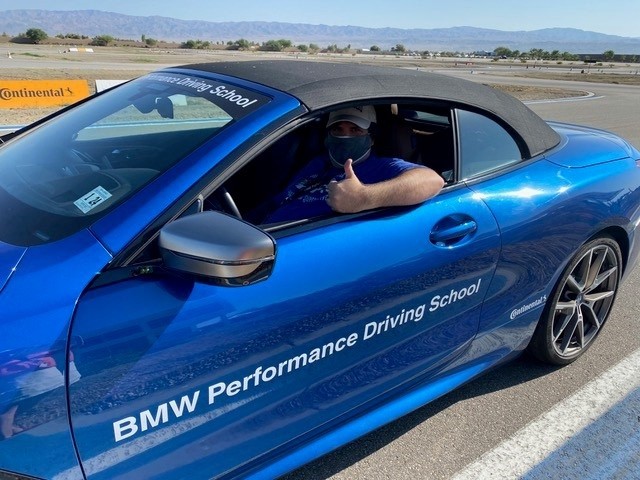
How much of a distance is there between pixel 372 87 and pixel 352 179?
412mm

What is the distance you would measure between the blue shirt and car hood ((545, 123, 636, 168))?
0.88 metres

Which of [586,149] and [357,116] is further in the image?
[586,149]

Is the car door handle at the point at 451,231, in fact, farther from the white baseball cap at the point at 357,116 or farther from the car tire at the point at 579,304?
the car tire at the point at 579,304

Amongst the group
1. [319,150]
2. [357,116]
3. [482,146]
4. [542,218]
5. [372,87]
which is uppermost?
[372,87]

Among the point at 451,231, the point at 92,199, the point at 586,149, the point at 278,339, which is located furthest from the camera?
the point at 586,149

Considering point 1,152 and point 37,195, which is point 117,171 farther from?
point 1,152

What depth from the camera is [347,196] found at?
1.79 metres

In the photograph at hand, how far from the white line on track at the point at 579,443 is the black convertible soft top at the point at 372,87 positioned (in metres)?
1.22

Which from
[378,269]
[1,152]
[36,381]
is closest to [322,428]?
[378,269]

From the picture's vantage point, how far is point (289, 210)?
2004 millimetres

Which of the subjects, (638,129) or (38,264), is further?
(638,129)

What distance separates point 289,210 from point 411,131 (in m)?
0.92

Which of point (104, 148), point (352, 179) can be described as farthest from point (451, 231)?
point (104, 148)

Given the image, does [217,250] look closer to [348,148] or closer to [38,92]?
[348,148]
